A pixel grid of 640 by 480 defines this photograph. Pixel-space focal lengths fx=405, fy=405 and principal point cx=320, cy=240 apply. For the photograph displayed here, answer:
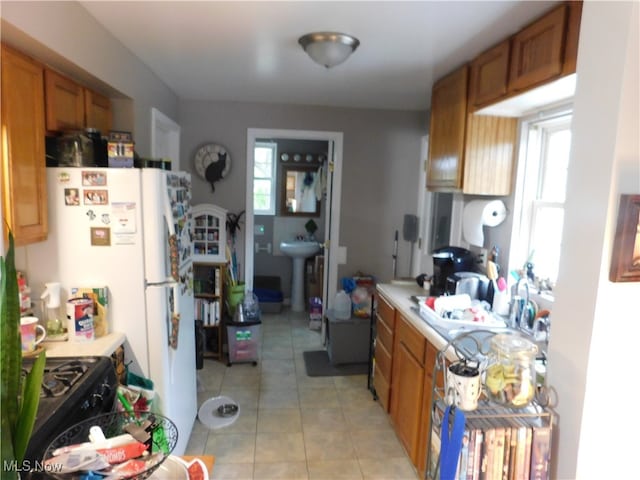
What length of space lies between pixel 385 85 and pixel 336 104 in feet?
2.73

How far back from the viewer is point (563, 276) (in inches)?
52.1

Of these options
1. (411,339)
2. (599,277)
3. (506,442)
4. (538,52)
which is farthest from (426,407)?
(538,52)

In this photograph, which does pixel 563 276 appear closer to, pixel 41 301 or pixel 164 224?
pixel 164 224

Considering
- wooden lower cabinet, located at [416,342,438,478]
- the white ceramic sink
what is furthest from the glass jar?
the white ceramic sink

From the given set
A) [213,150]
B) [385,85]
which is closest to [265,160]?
[213,150]

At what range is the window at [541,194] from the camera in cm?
217

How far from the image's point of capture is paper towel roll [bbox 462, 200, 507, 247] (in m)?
2.42

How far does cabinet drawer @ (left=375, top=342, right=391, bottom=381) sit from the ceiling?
1.83 m

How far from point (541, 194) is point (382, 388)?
160 centimetres

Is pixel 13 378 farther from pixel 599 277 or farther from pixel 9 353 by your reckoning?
pixel 599 277

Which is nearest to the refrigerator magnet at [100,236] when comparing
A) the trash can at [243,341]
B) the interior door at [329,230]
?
the trash can at [243,341]

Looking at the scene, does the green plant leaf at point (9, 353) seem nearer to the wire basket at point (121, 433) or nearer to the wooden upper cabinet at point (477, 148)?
the wire basket at point (121, 433)

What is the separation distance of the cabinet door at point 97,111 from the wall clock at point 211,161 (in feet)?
4.24

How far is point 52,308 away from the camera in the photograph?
1795mm
